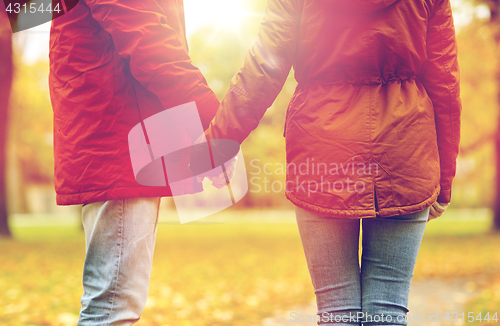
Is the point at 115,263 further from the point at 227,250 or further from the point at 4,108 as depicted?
the point at 4,108

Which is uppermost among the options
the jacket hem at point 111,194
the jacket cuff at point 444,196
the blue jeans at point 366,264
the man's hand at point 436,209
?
the jacket hem at point 111,194

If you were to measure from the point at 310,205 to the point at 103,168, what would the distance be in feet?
2.67

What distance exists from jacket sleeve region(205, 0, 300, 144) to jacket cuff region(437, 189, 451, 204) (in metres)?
0.80

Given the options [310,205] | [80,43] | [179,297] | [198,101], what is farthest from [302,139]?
[179,297]

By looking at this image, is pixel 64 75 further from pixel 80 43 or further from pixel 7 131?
pixel 7 131

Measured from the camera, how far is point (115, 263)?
168 cm

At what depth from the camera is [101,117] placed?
1.69m

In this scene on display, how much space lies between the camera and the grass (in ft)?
14.1

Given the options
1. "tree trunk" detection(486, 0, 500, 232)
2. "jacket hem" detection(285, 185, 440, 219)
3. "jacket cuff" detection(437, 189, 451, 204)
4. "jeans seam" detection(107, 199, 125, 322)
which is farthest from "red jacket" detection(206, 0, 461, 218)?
"tree trunk" detection(486, 0, 500, 232)

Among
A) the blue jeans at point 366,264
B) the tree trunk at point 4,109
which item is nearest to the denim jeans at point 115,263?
the blue jeans at point 366,264

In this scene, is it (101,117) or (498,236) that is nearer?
(101,117)

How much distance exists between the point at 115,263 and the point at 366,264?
38.6 inches

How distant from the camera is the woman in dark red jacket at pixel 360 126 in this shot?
5.10 ft

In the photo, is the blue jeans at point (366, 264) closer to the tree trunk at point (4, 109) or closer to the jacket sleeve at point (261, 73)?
the jacket sleeve at point (261, 73)
